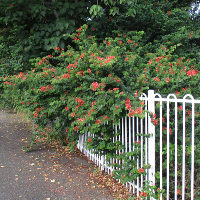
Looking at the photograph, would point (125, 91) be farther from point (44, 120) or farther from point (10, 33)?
point (10, 33)

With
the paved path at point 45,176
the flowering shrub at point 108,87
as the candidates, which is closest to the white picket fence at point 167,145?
the flowering shrub at point 108,87

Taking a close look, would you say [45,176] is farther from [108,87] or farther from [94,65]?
[94,65]

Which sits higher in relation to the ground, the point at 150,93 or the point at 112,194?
the point at 150,93

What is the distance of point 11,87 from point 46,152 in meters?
1.75

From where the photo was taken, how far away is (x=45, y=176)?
420 cm

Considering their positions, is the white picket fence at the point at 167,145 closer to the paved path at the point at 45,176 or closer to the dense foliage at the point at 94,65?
the dense foliage at the point at 94,65

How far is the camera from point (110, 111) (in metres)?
3.42

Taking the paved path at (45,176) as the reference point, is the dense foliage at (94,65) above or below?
above

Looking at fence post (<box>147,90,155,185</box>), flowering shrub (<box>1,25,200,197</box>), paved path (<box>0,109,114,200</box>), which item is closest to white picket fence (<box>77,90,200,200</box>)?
fence post (<box>147,90,155,185</box>)

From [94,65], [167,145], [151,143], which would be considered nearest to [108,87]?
[94,65]

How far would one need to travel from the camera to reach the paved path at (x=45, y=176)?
11.5ft

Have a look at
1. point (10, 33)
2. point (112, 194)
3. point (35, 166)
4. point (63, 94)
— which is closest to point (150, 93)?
point (112, 194)

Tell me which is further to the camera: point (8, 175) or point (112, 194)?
point (8, 175)

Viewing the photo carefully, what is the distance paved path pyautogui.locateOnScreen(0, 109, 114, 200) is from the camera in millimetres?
3518
